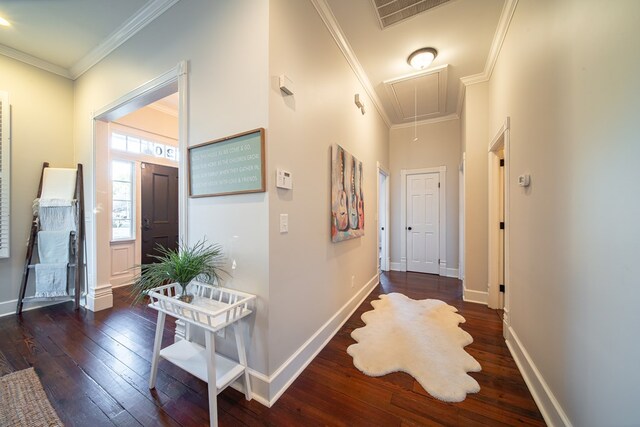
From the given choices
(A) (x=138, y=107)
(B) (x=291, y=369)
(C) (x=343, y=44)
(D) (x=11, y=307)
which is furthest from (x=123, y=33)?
(B) (x=291, y=369)

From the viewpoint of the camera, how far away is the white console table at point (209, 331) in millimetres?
1236

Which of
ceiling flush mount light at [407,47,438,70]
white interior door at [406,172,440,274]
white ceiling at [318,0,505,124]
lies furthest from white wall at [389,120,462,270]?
ceiling flush mount light at [407,47,438,70]

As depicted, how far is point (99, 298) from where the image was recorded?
2.79 m

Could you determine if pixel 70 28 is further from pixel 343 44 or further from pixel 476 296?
pixel 476 296

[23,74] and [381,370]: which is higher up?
[23,74]

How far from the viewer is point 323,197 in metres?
2.09

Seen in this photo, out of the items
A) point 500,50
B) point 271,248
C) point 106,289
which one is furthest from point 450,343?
point 106,289

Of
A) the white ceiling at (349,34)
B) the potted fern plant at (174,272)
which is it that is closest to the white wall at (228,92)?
the potted fern plant at (174,272)

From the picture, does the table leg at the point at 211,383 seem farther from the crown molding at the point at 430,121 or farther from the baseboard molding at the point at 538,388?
the crown molding at the point at 430,121

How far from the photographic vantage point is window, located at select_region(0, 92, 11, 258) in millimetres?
2543

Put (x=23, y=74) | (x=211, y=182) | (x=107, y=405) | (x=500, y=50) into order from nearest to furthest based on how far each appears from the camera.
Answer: (x=107, y=405)
(x=211, y=182)
(x=500, y=50)
(x=23, y=74)

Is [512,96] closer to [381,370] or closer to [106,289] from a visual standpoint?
[381,370]

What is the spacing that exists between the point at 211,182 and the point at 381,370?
1882 mm

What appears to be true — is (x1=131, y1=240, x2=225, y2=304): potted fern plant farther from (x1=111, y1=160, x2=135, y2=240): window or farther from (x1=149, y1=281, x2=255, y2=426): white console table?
(x1=111, y1=160, x2=135, y2=240): window
